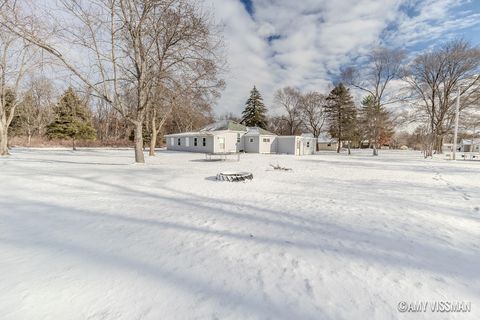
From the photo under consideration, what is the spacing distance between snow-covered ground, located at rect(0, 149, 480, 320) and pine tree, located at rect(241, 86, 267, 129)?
3922 cm

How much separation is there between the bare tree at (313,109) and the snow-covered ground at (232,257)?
123 feet

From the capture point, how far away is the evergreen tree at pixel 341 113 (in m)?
36.6

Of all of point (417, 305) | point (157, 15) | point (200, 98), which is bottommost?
point (417, 305)

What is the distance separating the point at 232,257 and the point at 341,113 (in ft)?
131

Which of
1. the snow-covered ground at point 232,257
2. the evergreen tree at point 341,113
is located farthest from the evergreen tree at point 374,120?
the snow-covered ground at point 232,257

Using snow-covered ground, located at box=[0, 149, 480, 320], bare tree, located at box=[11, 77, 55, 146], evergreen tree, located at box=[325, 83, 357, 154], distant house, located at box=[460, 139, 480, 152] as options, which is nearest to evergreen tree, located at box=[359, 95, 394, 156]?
evergreen tree, located at box=[325, 83, 357, 154]

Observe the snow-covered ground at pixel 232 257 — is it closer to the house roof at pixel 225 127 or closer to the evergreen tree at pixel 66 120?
the house roof at pixel 225 127

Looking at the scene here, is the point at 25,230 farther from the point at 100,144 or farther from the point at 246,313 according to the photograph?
the point at 100,144

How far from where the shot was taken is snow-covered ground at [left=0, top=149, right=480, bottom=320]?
2.12 metres

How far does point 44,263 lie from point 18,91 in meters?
23.2

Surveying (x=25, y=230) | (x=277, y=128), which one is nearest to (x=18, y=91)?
(x=25, y=230)

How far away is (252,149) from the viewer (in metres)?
30.9

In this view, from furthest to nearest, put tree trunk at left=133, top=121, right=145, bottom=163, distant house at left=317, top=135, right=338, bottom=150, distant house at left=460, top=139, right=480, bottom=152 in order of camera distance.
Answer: distant house at left=317, top=135, right=338, bottom=150 → distant house at left=460, top=139, right=480, bottom=152 → tree trunk at left=133, top=121, right=145, bottom=163

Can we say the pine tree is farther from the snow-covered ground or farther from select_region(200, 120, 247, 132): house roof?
the snow-covered ground
